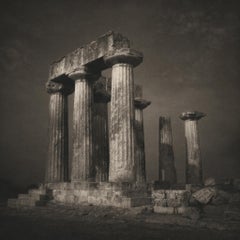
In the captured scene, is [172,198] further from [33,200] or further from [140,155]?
[140,155]

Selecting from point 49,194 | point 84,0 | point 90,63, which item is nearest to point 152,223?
point 49,194


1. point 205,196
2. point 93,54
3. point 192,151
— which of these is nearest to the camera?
point 205,196

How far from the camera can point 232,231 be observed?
856 centimetres

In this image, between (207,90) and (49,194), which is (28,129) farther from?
(207,90)

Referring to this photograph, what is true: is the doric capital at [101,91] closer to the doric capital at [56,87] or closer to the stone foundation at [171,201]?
the doric capital at [56,87]

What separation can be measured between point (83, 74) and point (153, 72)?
25.0 m

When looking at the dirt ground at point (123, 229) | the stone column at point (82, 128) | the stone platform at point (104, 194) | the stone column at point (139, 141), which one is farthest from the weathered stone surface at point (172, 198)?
the stone column at point (139, 141)

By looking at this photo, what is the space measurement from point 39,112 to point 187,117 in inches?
738

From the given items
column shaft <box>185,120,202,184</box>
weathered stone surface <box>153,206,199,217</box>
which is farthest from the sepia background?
weathered stone surface <box>153,206,199,217</box>

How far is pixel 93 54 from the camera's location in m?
18.8

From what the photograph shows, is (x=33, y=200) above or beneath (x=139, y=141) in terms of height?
beneath

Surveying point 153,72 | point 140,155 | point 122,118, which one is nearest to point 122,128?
point 122,118

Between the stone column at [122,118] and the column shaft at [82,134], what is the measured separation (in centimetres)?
296

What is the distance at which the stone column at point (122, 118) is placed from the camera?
1591cm
